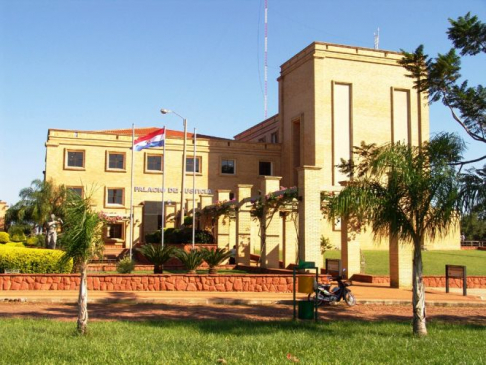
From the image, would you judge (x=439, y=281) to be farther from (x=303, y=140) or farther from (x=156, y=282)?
(x=303, y=140)

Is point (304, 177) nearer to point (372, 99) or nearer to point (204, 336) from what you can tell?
point (204, 336)

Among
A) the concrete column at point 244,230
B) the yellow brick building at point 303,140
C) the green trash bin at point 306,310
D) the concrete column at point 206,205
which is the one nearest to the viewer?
the green trash bin at point 306,310

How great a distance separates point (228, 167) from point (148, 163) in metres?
7.12

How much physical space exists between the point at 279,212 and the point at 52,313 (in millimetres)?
14306

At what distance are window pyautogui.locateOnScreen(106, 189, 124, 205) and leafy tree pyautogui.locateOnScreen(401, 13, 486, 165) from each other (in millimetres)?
35629

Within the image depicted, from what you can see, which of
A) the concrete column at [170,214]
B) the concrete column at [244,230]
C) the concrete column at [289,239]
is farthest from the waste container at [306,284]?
the concrete column at [170,214]

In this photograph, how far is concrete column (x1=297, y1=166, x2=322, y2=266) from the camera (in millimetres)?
20312

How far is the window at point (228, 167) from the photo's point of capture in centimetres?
4966

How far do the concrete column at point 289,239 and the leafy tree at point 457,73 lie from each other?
1250 cm

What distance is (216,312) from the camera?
46.4ft

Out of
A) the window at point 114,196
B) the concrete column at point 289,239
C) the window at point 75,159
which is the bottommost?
the concrete column at point 289,239

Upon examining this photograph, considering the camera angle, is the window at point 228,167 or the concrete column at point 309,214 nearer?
the concrete column at point 309,214

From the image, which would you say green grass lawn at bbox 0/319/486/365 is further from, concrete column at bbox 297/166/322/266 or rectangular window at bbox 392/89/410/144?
rectangular window at bbox 392/89/410/144

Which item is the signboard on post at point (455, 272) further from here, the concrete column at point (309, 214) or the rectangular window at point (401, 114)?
the rectangular window at point (401, 114)
